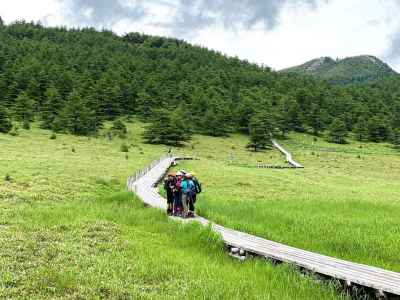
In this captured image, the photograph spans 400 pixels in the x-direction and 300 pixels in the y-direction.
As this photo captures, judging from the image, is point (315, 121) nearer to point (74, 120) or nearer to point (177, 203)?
point (74, 120)

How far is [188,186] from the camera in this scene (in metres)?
21.8

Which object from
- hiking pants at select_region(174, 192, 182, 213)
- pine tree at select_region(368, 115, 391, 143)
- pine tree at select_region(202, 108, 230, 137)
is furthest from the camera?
pine tree at select_region(368, 115, 391, 143)

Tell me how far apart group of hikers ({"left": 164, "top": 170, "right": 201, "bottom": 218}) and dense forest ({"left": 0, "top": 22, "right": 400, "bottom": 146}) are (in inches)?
2453

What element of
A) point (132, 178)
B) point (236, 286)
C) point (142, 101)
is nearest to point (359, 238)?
point (236, 286)

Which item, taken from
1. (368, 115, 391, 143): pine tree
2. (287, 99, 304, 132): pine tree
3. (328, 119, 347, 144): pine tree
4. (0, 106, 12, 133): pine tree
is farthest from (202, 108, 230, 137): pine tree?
(0, 106, 12, 133): pine tree

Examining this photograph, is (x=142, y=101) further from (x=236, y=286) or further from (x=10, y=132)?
(x=236, y=286)

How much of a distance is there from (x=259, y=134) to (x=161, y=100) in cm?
3955

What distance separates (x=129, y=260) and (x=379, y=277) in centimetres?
691

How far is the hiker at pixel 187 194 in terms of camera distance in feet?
70.1

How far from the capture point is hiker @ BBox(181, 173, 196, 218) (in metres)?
21.4

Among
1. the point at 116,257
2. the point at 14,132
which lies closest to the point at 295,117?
the point at 14,132

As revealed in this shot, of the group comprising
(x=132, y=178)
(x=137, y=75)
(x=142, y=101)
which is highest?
(x=137, y=75)

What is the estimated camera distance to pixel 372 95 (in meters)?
183

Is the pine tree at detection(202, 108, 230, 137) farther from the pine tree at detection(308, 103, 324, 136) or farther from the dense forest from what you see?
the pine tree at detection(308, 103, 324, 136)
